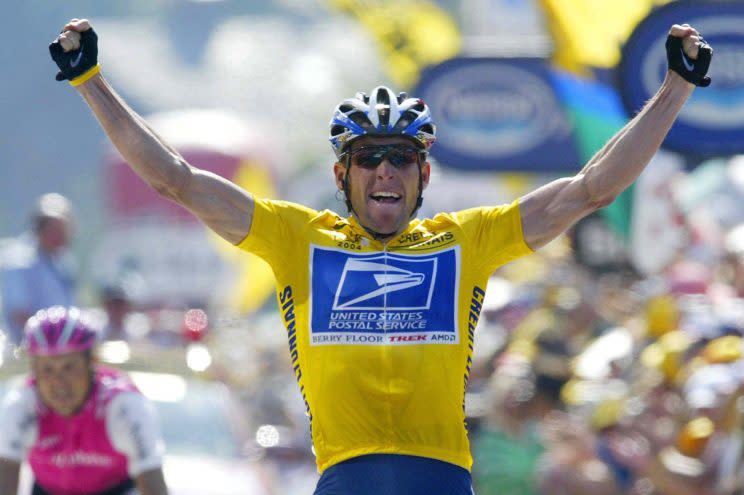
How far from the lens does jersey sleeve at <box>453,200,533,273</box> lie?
18.0 feet

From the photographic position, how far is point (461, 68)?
17203mm

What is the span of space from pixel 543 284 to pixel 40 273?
419 cm

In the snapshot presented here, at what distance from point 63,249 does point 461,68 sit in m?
5.92

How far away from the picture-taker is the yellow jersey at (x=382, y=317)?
5.20 meters

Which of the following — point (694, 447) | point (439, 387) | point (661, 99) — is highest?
point (661, 99)

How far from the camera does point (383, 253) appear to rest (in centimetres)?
539

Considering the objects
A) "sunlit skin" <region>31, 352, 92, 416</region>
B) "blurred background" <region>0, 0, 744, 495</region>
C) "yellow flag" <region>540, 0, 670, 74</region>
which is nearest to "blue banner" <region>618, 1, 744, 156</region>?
"blurred background" <region>0, 0, 744, 495</region>

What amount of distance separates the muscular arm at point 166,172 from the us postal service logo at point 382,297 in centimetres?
30

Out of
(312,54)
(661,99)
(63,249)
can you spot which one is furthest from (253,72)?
(661,99)

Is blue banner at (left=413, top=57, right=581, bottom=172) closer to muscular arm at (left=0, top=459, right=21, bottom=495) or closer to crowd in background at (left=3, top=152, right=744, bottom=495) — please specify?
crowd in background at (left=3, top=152, right=744, bottom=495)

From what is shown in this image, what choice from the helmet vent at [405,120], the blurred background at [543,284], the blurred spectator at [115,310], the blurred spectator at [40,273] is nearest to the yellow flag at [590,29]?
the blurred background at [543,284]

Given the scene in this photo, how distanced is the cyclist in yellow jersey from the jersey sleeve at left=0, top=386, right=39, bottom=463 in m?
2.60

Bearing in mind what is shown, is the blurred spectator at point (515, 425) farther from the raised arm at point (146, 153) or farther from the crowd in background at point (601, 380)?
the raised arm at point (146, 153)

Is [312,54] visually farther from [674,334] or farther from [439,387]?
[439,387]
